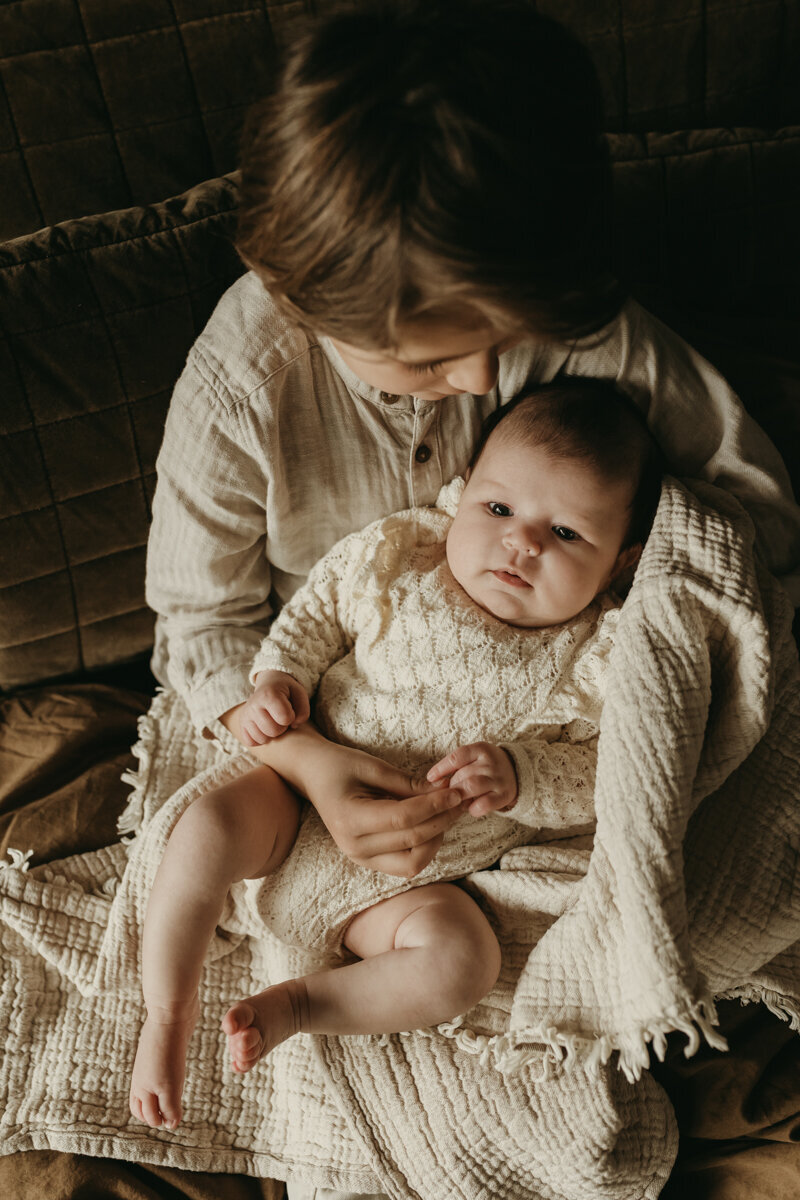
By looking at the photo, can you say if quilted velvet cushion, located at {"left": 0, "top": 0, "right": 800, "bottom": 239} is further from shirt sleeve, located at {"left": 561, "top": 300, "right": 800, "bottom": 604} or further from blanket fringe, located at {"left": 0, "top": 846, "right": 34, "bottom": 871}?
blanket fringe, located at {"left": 0, "top": 846, "right": 34, "bottom": 871}

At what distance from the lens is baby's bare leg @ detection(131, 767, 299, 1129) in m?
0.86

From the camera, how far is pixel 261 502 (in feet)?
3.13

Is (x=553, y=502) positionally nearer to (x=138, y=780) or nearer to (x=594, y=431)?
(x=594, y=431)

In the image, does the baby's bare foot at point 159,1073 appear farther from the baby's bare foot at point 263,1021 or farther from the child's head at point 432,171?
the child's head at point 432,171

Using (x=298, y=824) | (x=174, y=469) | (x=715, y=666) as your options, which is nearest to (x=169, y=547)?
(x=174, y=469)

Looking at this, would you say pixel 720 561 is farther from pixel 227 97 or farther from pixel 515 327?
pixel 227 97

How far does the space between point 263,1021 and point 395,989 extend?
128mm

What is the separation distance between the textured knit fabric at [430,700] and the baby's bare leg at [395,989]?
0.19ft

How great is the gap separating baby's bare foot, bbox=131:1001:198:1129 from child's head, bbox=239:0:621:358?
0.68 meters

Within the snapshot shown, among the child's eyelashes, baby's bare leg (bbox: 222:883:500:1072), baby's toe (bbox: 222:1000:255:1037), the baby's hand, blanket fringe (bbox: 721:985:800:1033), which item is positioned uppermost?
the child's eyelashes

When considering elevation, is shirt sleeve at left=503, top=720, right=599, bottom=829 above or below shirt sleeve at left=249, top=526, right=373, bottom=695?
below

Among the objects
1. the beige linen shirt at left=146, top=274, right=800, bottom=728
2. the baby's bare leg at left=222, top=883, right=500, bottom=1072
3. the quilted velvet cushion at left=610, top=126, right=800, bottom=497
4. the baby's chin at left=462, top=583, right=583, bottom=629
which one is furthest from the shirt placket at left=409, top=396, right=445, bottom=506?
the baby's bare leg at left=222, top=883, right=500, bottom=1072

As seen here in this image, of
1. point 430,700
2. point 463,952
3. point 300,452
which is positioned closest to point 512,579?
point 430,700

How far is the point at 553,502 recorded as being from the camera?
917mm
